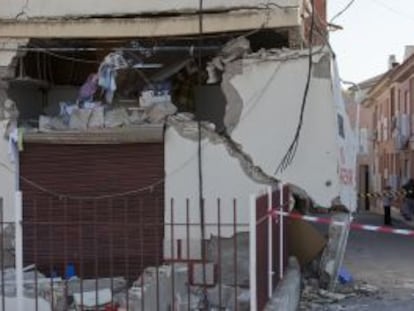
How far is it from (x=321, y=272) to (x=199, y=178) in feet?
7.11

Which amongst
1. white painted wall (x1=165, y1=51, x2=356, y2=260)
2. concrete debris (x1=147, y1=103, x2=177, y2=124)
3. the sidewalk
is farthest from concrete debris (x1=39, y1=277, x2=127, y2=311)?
the sidewalk

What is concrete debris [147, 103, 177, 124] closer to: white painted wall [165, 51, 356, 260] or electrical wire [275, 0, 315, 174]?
white painted wall [165, 51, 356, 260]

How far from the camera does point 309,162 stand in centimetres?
1065

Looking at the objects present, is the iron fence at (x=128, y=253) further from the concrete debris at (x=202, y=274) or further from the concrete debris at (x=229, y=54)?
the concrete debris at (x=229, y=54)

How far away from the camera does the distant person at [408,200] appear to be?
28.1 m

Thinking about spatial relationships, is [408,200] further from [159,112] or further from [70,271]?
[70,271]

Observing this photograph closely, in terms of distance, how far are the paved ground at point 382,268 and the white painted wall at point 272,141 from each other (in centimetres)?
147

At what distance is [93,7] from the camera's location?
11.1m

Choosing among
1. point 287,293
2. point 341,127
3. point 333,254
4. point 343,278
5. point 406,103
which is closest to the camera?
point 287,293

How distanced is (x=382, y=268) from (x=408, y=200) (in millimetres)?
14613

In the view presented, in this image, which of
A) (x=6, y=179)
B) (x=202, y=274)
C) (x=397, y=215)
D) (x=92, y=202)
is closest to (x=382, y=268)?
(x=92, y=202)

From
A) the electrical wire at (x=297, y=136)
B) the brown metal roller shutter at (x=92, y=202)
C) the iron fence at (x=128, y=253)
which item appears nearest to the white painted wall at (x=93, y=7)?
the electrical wire at (x=297, y=136)

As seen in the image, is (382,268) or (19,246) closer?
(19,246)

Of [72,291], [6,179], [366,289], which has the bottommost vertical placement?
[366,289]
